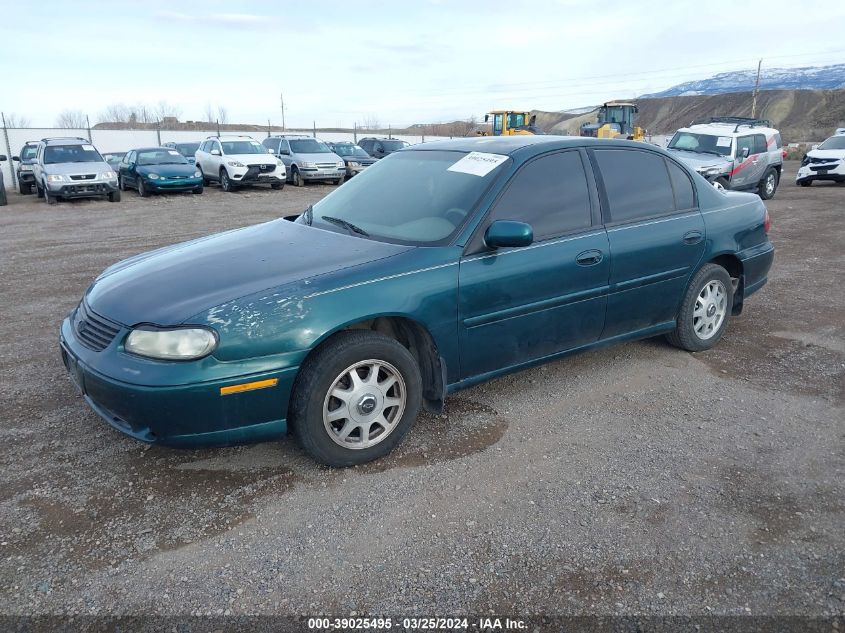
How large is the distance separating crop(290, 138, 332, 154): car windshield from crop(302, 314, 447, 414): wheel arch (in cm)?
1907

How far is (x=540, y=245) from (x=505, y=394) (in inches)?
41.3

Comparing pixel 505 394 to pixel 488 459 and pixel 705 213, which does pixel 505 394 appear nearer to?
pixel 488 459

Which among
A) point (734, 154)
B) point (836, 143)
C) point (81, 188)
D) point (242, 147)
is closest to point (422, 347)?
point (734, 154)

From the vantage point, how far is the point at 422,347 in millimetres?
3461

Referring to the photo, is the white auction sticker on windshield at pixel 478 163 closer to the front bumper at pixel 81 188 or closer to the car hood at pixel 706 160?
the car hood at pixel 706 160

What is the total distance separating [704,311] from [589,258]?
1.49 metres

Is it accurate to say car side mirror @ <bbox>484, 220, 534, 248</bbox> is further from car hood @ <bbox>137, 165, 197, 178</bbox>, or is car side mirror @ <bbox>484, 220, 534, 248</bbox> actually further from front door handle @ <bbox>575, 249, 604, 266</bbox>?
car hood @ <bbox>137, 165, 197, 178</bbox>

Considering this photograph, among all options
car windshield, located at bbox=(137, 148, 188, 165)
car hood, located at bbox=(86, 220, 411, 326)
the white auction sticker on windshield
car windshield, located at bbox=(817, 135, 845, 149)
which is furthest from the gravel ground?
car windshield, located at bbox=(817, 135, 845, 149)

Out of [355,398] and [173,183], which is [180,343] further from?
[173,183]

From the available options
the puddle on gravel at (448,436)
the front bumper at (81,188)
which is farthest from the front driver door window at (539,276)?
the front bumper at (81,188)

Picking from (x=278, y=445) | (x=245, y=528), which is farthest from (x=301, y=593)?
(x=278, y=445)

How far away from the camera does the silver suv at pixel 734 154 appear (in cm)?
1424

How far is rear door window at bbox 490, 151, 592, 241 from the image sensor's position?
369 cm

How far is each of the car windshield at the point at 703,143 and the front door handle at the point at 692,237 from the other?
37.9 ft
